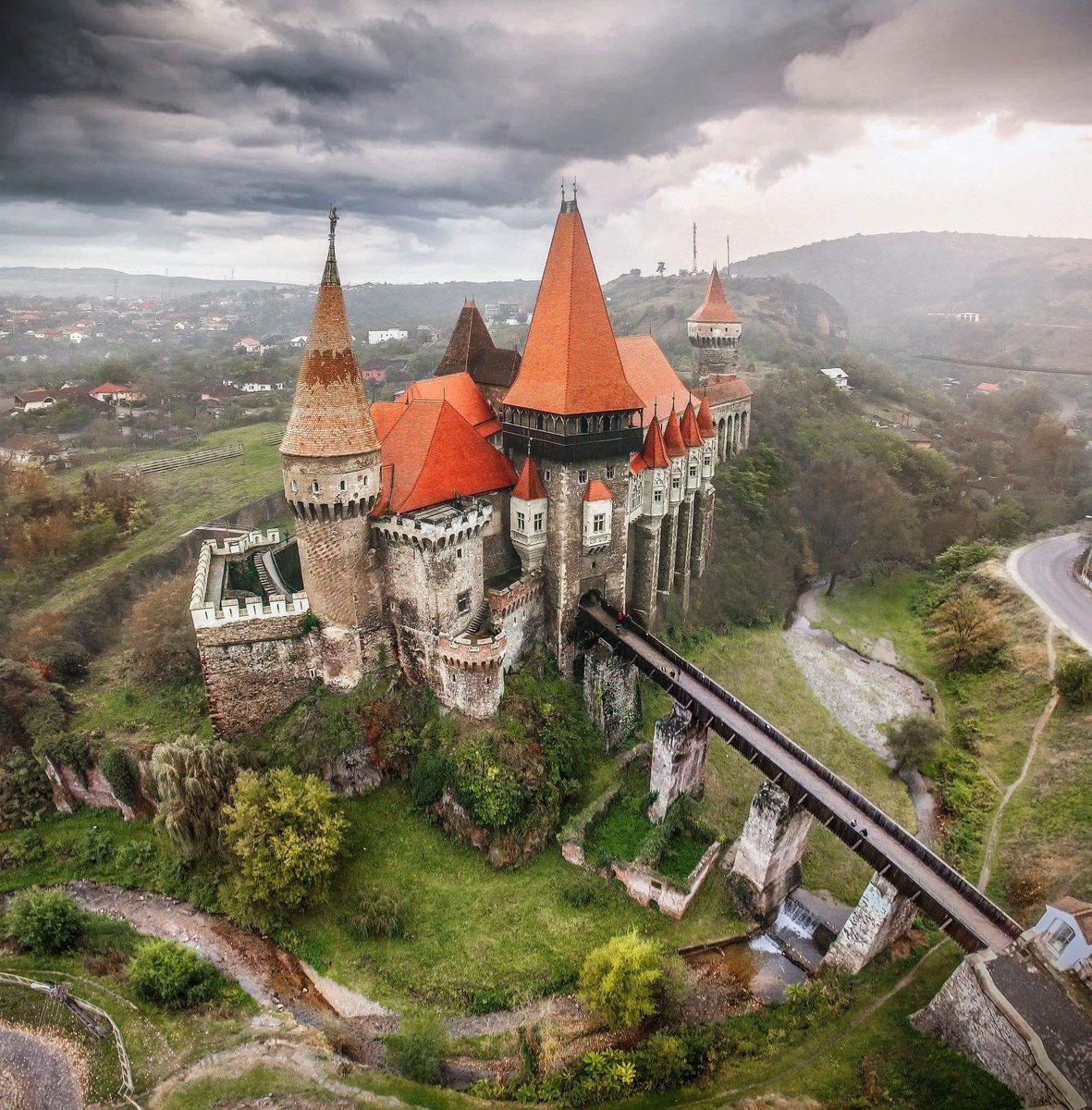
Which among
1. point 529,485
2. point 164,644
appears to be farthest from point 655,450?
point 164,644

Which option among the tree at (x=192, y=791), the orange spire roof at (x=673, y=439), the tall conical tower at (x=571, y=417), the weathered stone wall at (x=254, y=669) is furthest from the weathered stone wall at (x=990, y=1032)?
the orange spire roof at (x=673, y=439)

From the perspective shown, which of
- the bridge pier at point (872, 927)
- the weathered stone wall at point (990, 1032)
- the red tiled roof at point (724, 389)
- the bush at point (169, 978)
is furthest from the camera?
the red tiled roof at point (724, 389)

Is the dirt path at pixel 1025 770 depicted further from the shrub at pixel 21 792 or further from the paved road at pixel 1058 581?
the shrub at pixel 21 792

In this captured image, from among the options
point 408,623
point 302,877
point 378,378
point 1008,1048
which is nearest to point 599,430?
point 408,623

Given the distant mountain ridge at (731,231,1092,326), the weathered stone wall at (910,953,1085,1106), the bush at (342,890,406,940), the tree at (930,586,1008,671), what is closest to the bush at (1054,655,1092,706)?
the tree at (930,586,1008,671)

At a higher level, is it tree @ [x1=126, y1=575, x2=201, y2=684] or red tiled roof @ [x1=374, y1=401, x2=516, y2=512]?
red tiled roof @ [x1=374, y1=401, x2=516, y2=512]

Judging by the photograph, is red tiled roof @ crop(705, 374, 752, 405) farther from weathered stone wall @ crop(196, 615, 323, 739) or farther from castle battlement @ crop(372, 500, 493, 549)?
weathered stone wall @ crop(196, 615, 323, 739)

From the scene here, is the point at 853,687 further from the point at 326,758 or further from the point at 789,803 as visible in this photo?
the point at 326,758
